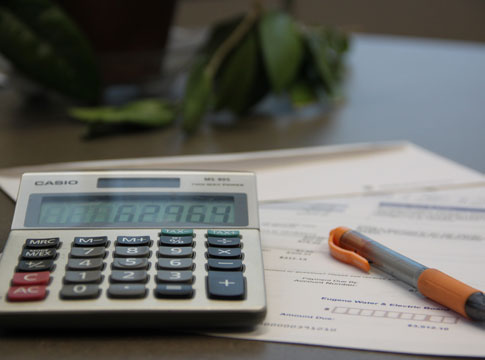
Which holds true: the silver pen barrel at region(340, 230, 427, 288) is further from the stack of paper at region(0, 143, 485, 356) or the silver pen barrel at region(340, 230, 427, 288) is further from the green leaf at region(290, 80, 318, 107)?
the green leaf at region(290, 80, 318, 107)

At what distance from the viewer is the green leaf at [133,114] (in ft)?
2.29

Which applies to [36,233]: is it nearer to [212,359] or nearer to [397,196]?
[212,359]

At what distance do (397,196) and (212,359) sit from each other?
0.97 ft

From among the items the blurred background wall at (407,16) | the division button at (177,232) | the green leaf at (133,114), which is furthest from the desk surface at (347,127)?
the blurred background wall at (407,16)

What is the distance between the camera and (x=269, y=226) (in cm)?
50

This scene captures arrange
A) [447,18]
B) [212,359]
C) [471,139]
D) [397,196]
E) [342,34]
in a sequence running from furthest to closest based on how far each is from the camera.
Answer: [447,18], [342,34], [471,139], [397,196], [212,359]

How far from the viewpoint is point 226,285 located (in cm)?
36

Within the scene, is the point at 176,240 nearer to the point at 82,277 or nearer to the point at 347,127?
the point at 82,277

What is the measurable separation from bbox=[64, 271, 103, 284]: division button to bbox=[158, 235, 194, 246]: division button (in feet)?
0.16

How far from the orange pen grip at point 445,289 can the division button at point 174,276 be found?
0.15 metres

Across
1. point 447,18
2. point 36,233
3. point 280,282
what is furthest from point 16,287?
point 447,18

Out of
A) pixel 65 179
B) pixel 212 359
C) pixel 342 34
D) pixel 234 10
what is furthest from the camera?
pixel 234 10

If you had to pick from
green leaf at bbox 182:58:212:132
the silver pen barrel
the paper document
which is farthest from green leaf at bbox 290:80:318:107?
the silver pen barrel

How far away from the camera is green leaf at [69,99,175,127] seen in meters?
0.70
